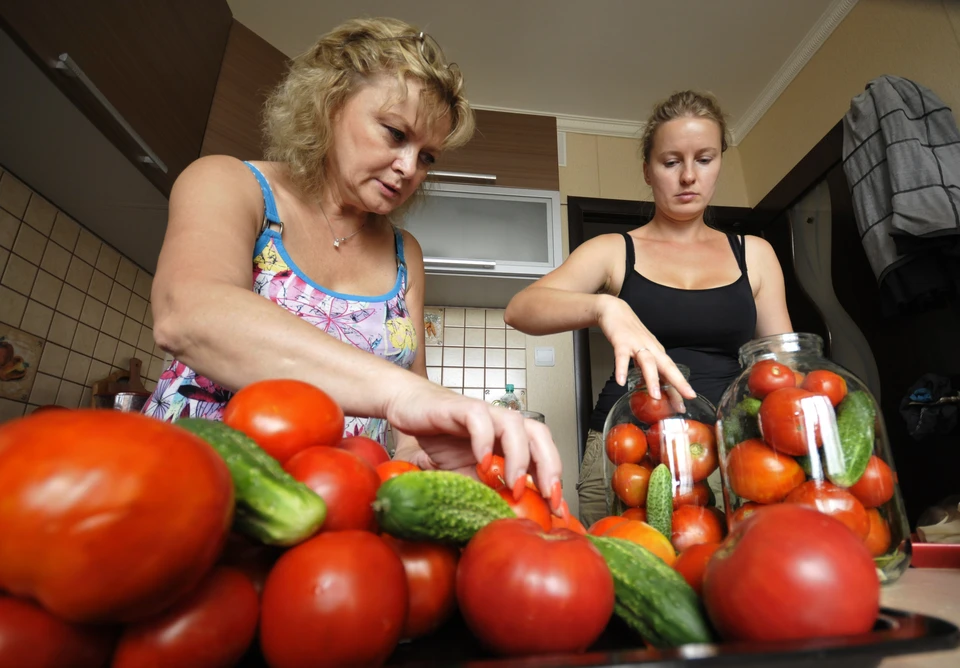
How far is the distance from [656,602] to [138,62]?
69.7 inches

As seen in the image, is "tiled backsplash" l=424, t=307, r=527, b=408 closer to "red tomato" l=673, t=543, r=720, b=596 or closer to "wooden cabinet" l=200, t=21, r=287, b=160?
"wooden cabinet" l=200, t=21, r=287, b=160

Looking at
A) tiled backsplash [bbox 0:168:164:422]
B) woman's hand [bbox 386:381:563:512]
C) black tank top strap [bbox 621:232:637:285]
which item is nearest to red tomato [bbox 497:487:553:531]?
woman's hand [bbox 386:381:563:512]

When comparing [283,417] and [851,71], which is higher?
[851,71]

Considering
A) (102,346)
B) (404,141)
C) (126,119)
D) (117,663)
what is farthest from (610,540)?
(102,346)

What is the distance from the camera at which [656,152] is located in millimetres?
1235

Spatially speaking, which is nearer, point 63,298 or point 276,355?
point 276,355

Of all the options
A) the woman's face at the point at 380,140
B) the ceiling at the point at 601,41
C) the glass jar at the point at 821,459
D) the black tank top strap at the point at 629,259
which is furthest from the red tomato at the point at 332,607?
the ceiling at the point at 601,41

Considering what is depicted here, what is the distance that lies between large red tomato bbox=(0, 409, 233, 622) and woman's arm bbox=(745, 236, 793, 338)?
1281 mm

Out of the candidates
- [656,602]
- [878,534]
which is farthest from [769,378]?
[656,602]

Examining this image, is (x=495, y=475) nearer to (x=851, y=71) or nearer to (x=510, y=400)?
(x=510, y=400)

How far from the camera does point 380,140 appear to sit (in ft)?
3.08

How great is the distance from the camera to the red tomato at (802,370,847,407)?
1.66 feet

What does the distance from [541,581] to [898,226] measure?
1684 mm

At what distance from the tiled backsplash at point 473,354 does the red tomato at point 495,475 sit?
205cm
